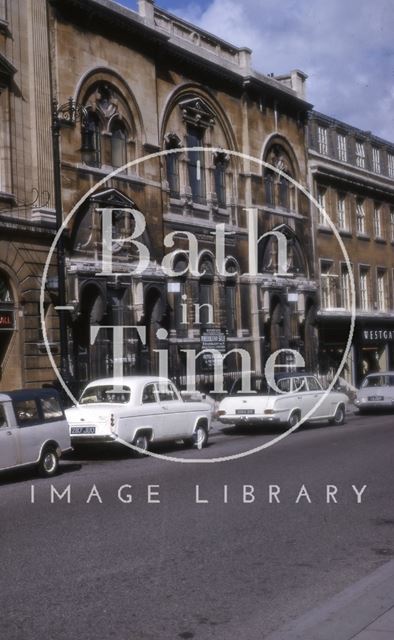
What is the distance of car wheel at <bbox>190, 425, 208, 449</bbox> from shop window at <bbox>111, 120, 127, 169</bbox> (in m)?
11.4

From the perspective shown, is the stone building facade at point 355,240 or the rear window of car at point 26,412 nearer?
the rear window of car at point 26,412

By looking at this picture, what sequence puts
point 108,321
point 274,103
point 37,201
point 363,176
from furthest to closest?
point 363,176 < point 274,103 < point 108,321 < point 37,201

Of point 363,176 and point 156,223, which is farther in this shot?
point 363,176

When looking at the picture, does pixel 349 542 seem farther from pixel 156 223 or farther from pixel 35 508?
pixel 156 223

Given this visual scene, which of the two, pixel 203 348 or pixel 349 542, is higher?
pixel 203 348

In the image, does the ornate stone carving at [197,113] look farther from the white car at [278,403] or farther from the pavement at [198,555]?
the pavement at [198,555]

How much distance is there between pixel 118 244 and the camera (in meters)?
29.5

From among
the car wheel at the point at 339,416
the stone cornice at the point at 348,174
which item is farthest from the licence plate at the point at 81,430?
the stone cornice at the point at 348,174

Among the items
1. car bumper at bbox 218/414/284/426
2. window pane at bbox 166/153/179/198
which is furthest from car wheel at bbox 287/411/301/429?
window pane at bbox 166/153/179/198

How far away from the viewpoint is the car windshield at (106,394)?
63.7ft

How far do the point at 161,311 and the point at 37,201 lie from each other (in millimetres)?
6573

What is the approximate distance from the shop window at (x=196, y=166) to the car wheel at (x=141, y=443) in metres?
15.6

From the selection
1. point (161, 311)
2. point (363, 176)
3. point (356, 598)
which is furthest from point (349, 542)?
point (363, 176)

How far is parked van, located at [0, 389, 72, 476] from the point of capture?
15414 mm
